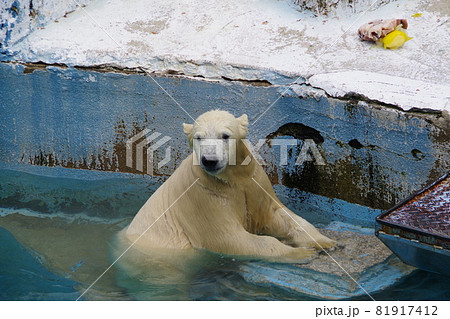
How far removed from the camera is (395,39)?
6270 mm

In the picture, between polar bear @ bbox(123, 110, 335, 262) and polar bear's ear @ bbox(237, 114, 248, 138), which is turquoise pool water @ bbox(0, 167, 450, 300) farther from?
polar bear's ear @ bbox(237, 114, 248, 138)

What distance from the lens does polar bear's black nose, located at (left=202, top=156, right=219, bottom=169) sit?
181 inches

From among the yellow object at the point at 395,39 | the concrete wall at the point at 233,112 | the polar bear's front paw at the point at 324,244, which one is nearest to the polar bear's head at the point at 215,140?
the polar bear's front paw at the point at 324,244

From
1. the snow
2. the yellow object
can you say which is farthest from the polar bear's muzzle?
the yellow object

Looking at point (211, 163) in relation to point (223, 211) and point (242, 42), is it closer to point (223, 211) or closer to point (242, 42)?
point (223, 211)

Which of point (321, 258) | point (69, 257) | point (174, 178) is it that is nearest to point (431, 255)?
point (321, 258)

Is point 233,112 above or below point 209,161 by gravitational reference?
above

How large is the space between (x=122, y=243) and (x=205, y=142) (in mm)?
1386

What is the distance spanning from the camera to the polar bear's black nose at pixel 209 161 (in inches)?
181

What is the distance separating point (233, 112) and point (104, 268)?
220cm

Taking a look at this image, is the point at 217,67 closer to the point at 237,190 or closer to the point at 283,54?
the point at 283,54

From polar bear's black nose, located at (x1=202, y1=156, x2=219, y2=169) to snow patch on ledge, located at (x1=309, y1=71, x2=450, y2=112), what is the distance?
172 cm

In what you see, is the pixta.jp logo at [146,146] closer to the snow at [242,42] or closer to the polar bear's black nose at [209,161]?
the snow at [242,42]

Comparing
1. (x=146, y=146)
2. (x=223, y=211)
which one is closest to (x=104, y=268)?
(x=223, y=211)
